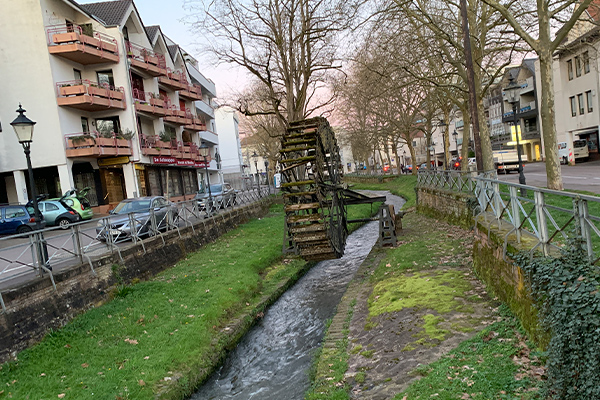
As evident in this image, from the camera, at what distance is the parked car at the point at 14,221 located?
19.8m

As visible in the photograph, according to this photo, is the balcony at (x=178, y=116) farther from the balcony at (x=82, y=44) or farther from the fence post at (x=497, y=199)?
the fence post at (x=497, y=199)

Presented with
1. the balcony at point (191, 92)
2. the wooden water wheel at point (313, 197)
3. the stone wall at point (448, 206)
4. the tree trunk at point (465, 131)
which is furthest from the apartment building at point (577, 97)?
the balcony at point (191, 92)

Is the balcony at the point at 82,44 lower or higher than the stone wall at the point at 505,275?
higher

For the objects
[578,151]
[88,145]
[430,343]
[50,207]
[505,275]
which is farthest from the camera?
[578,151]

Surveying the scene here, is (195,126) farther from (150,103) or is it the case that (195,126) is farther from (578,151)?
(578,151)

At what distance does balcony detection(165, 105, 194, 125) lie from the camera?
37.3 metres

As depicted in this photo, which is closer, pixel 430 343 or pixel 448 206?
pixel 430 343

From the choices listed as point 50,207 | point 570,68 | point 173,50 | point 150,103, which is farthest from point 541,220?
point 173,50

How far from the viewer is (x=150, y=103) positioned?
111 feet

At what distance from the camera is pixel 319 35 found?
24.9m

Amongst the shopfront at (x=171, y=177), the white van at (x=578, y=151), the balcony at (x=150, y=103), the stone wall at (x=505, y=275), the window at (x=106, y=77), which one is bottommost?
the stone wall at (x=505, y=275)

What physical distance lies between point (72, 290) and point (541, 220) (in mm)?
9336

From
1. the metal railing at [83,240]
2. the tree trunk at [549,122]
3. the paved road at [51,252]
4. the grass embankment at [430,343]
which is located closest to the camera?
the grass embankment at [430,343]

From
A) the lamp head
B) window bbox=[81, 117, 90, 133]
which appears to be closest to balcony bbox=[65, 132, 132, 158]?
window bbox=[81, 117, 90, 133]
